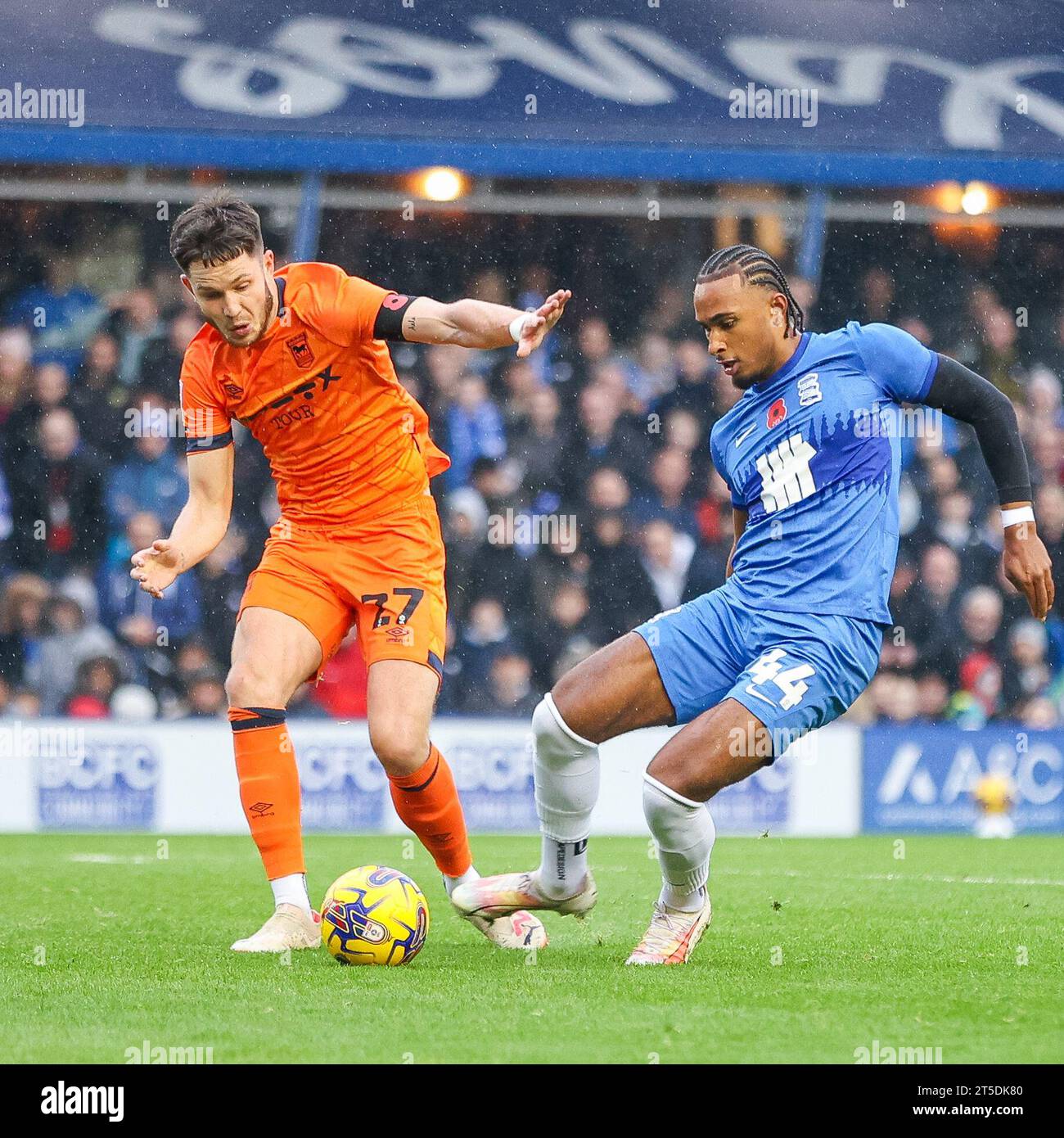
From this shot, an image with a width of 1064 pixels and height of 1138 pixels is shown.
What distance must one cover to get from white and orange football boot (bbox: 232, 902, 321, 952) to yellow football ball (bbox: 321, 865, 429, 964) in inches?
8.0

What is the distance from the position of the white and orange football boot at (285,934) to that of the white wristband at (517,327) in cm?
195

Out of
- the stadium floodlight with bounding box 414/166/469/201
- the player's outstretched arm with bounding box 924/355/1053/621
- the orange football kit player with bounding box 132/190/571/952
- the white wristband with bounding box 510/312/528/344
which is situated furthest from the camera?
the stadium floodlight with bounding box 414/166/469/201

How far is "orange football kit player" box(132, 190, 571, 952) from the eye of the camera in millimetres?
5531

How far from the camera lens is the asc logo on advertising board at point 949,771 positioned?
11.7m

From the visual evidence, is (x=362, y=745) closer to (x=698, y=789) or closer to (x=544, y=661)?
(x=544, y=661)

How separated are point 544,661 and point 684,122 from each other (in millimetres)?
3937

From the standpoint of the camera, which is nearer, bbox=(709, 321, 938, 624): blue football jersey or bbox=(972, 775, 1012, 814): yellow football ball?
bbox=(709, 321, 938, 624): blue football jersey

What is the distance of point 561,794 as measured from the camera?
5.31 m

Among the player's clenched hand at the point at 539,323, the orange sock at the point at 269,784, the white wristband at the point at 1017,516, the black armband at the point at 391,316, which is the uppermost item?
A: the black armband at the point at 391,316
